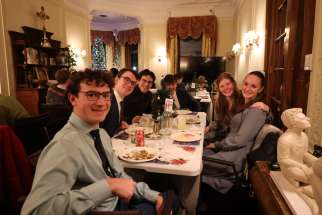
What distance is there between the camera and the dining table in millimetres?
1385

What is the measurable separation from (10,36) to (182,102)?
317 centimetres

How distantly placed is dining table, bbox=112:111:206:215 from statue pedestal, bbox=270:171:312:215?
0.41 metres

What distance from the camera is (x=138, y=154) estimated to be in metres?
1.52

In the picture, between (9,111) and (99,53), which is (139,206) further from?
(99,53)

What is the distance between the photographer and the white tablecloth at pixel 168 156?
136 centimetres

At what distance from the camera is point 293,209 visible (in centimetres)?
96

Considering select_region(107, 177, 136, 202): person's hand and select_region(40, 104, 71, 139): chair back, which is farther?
select_region(40, 104, 71, 139): chair back

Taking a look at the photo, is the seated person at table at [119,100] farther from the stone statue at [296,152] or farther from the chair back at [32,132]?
the stone statue at [296,152]

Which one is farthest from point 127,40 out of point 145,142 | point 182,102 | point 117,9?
point 145,142

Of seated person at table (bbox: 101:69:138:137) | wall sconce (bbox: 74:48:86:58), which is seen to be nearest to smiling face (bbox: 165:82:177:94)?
seated person at table (bbox: 101:69:138:137)

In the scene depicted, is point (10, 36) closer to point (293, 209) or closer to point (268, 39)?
point (268, 39)

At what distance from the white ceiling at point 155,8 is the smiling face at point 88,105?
19.9 feet

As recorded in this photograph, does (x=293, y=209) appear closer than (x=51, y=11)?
Yes

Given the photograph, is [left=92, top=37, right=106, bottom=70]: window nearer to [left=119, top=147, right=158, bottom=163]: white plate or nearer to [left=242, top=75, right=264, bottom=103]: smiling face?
[left=242, top=75, right=264, bottom=103]: smiling face
